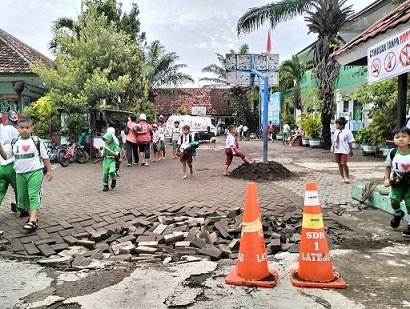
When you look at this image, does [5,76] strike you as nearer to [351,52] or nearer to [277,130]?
[351,52]

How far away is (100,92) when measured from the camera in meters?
14.4

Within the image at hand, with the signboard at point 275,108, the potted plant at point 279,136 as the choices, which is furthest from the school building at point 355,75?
the potted plant at point 279,136

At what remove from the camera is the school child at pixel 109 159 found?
329 inches

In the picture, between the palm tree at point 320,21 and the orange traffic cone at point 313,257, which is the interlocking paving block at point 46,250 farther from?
the palm tree at point 320,21

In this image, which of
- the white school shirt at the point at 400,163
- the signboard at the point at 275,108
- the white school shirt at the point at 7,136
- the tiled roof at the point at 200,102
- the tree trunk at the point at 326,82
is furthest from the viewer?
the tiled roof at the point at 200,102

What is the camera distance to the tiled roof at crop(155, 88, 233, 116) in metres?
46.0

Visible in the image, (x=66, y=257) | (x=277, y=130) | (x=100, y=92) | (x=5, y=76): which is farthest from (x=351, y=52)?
(x=277, y=130)

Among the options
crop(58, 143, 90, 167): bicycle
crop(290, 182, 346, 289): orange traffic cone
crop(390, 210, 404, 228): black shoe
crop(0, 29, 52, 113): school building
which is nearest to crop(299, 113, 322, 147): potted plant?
crop(58, 143, 90, 167): bicycle

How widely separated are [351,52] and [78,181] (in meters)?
7.08

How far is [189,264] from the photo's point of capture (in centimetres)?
409

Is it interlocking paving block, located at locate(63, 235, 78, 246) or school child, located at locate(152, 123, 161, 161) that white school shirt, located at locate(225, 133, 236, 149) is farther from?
interlocking paving block, located at locate(63, 235, 78, 246)

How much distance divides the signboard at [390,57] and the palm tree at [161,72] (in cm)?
2190

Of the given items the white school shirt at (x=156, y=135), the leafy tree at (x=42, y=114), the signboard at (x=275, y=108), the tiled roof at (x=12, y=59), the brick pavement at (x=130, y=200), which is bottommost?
the brick pavement at (x=130, y=200)

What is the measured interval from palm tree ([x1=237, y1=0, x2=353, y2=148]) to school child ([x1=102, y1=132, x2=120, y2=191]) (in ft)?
39.8
